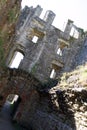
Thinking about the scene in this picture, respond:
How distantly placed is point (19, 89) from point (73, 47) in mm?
7194

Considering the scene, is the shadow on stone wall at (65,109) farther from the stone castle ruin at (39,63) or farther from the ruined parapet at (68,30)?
the ruined parapet at (68,30)

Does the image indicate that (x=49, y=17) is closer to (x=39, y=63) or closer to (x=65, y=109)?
(x=39, y=63)

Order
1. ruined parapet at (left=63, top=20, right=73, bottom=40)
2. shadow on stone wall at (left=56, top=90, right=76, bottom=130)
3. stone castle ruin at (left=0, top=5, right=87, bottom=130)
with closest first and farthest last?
shadow on stone wall at (left=56, top=90, right=76, bottom=130), stone castle ruin at (left=0, top=5, right=87, bottom=130), ruined parapet at (left=63, top=20, right=73, bottom=40)

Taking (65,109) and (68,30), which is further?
(68,30)

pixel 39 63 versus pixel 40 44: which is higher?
pixel 40 44

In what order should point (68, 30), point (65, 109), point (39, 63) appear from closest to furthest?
point (65, 109)
point (39, 63)
point (68, 30)

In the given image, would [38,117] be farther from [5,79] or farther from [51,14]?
[51,14]

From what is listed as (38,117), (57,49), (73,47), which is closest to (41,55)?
(57,49)

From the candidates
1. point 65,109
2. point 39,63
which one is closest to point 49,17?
point 39,63

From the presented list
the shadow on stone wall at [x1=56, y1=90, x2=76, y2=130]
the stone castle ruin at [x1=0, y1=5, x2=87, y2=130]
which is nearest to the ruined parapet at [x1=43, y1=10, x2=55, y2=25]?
the stone castle ruin at [x1=0, y1=5, x2=87, y2=130]

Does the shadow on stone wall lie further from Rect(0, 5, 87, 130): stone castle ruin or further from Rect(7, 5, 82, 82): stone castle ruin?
Rect(7, 5, 82, 82): stone castle ruin

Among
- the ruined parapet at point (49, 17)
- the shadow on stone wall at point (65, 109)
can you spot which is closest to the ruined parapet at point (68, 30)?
the ruined parapet at point (49, 17)

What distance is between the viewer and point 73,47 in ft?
71.0

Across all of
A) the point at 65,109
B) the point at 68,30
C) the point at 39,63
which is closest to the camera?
the point at 65,109
